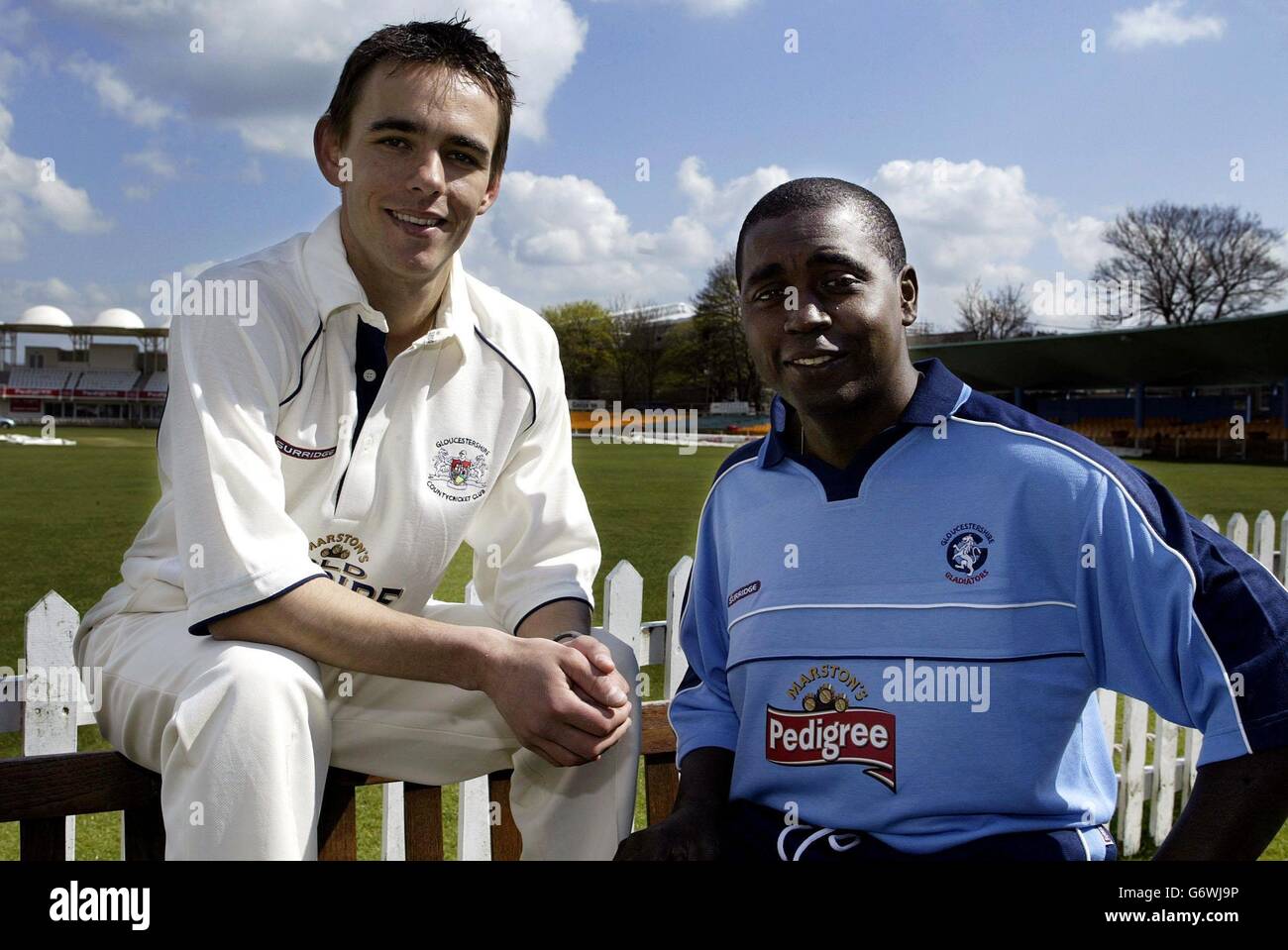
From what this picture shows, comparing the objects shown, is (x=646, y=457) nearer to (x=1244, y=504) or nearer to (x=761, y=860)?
(x=1244, y=504)

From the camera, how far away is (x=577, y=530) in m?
2.79

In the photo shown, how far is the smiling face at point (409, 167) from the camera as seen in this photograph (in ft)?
8.62

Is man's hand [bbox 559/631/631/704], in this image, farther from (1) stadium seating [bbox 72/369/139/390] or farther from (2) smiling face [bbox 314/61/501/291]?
(1) stadium seating [bbox 72/369/139/390]

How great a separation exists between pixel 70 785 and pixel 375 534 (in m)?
0.84

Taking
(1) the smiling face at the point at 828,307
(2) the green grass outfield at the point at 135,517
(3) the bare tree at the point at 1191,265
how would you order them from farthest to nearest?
(3) the bare tree at the point at 1191,265, (2) the green grass outfield at the point at 135,517, (1) the smiling face at the point at 828,307

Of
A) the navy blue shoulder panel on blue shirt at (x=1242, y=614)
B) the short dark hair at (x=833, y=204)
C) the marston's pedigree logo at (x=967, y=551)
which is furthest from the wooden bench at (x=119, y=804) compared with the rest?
the navy blue shoulder panel on blue shirt at (x=1242, y=614)

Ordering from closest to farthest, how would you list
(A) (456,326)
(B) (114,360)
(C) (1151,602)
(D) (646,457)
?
(C) (1151,602) < (A) (456,326) < (D) (646,457) < (B) (114,360)

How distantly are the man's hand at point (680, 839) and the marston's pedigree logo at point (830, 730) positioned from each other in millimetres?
201

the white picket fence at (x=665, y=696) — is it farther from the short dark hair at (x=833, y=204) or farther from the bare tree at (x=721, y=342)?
the bare tree at (x=721, y=342)

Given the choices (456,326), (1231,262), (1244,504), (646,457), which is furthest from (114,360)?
(456,326)

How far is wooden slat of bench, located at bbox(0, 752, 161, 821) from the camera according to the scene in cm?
221

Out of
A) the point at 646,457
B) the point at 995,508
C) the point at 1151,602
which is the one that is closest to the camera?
the point at 1151,602

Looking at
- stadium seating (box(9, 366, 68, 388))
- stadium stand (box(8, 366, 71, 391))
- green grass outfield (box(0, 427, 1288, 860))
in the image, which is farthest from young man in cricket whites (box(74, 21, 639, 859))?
stadium seating (box(9, 366, 68, 388))
